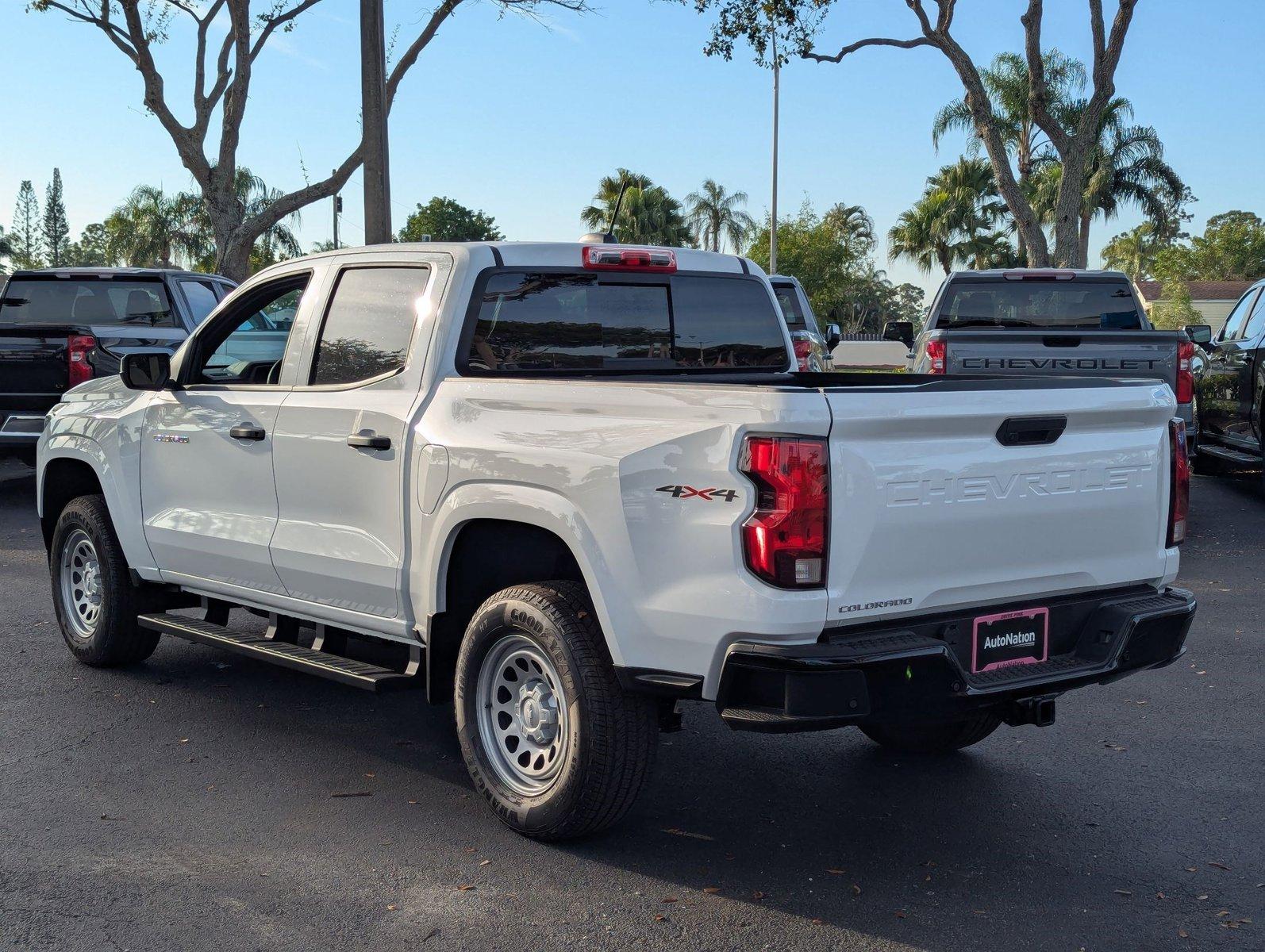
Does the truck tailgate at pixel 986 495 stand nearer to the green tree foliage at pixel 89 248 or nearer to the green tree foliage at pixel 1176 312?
the green tree foliage at pixel 1176 312

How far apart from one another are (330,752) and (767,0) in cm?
2174

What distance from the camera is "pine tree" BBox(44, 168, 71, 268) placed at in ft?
387

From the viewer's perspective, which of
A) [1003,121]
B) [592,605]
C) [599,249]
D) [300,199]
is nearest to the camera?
[592,605]

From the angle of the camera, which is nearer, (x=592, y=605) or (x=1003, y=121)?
(x=592, y=605)

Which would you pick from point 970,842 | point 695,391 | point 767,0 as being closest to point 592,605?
point 695,391

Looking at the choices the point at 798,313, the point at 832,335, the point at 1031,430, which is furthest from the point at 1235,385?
the point at 1031,430

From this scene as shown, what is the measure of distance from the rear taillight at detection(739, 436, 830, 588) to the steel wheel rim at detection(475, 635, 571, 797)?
92 centimetres

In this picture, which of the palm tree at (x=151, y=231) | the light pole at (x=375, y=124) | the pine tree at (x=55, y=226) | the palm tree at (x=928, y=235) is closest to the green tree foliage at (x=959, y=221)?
the palm tree at (x=928, y=235)

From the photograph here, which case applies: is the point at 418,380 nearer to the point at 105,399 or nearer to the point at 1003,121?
the point at 105,399

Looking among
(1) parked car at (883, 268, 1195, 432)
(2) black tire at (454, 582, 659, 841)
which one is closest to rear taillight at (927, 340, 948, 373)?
(1) parked car at (883, 268, 1195, 432)

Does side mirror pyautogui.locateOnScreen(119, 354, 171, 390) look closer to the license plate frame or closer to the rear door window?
the rear door window

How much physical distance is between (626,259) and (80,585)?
11.5ft

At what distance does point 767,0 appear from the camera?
24.8 m

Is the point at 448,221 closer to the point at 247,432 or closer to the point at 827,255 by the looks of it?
the point at 827,255
